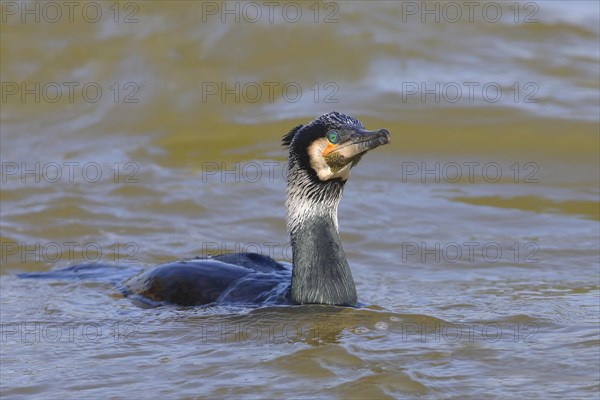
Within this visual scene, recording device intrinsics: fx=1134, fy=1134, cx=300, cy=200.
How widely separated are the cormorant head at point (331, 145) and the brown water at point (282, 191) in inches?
Answer: 34.4

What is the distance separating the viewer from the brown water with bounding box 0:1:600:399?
6.34 metres

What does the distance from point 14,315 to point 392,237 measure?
11.1 ft

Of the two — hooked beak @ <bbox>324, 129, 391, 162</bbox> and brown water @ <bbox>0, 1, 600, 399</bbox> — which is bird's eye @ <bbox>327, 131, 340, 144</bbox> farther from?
brown water @ <bbox>0, 1, 600, 399</bbox>

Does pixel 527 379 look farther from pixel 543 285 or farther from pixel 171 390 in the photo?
pixel 543 285

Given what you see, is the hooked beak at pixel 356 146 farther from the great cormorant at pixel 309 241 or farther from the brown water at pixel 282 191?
the brown water at pixel 282 191

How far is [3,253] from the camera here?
963cm

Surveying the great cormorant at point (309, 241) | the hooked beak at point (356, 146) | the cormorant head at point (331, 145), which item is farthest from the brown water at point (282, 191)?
the hooked beak at point (356, 146)

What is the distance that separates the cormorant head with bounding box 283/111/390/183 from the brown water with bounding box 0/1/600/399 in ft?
2.87

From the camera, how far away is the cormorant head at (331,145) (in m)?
6.83

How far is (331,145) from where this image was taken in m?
6.86

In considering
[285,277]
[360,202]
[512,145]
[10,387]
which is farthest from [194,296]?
[512,145]

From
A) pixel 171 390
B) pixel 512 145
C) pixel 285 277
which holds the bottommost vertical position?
pixel 171 390

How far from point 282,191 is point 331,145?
412 cm

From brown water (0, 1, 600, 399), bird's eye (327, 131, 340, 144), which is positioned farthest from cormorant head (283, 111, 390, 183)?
brown water (0, 1, 600, 399)
